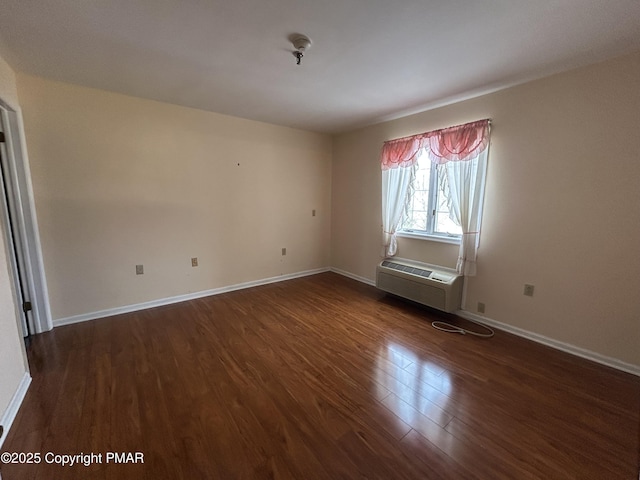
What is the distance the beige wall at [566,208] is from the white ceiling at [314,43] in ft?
0.76

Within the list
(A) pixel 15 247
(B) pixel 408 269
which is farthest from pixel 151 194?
(B) pixel 408 269

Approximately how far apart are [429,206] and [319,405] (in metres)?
2.56

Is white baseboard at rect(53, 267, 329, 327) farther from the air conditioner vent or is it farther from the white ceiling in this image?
the white ceiling

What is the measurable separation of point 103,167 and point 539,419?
4233 mm

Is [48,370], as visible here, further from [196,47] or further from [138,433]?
[196,47]

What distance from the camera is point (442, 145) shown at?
2.96 metres

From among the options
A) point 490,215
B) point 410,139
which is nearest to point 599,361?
point 490,215

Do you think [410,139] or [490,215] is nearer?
[490,215]

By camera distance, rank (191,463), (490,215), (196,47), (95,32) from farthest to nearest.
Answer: (490,215)
(196,47)
(95,32)
(191,463)

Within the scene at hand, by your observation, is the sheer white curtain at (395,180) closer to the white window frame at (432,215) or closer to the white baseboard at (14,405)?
the white window frame at (432,215)

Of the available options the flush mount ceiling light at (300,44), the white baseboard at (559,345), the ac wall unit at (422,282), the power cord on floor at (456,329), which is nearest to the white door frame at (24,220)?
the flush mount ceiling light at (300,44)

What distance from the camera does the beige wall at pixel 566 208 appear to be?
2001mm

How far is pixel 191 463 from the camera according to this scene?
1.32 m

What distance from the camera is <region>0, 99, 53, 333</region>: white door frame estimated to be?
2.29 meters
